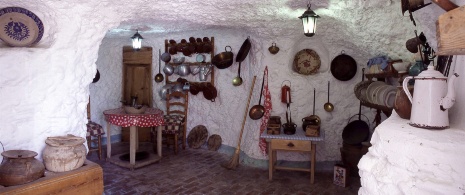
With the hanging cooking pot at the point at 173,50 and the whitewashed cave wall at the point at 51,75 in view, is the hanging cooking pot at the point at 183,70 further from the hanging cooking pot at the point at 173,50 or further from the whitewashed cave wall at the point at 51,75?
the whitewashed cave wall at the point at 51,75

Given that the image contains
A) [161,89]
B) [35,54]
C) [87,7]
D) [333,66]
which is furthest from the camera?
[161,89]

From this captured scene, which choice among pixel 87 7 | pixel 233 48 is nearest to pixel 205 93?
pixel 233 48

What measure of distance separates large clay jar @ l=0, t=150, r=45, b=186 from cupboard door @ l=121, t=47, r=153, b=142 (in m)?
4.51

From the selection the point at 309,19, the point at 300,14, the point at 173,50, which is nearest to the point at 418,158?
the point at 309,19

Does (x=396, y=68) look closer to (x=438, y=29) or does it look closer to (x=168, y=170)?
(x=438, y=29)

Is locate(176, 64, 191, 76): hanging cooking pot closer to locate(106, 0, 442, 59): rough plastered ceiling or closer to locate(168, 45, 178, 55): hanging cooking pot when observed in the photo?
locate(168, 45, 178, 55): hanging cooking pot

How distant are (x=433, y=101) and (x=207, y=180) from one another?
3.59 metres

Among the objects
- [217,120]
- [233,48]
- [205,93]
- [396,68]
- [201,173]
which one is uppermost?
[233,48]

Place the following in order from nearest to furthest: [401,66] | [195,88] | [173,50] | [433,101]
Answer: [433,101]
[401,66]
[195,88]
[173,50]

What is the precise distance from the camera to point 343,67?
4.97 meters

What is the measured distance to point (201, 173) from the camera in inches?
198

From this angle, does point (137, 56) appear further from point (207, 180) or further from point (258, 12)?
point (258, 12)

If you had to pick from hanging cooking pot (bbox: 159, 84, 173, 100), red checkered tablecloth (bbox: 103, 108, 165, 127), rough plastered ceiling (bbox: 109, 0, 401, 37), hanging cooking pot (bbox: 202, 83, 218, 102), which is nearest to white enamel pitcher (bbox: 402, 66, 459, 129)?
rough plastered ceiling (bbox: 109, 0, 401, 37)

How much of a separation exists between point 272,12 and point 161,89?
3.74m
